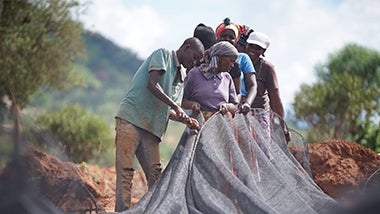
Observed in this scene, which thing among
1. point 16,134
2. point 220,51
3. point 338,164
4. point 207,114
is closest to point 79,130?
point 338,164

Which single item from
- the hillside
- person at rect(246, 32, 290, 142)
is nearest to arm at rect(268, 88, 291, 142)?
person at rect(246, 32, 290, 142)

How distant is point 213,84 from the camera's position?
706 cm

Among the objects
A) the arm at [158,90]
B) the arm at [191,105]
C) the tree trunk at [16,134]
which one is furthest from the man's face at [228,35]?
the tree trunk at [16,134]

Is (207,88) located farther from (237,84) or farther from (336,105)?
(336,105)

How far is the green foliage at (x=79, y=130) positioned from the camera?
23.5 m

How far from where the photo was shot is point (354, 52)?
134 ft

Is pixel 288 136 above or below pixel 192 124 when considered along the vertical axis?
above

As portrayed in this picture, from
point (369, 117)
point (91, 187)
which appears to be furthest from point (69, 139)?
point (91, 187)

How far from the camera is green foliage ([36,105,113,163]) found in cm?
2353

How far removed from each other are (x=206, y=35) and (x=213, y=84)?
43.1 inches

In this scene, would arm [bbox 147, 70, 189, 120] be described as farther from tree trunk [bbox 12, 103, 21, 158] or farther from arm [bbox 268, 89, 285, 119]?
tree trunk [bbox 12, 103, 21, 158]

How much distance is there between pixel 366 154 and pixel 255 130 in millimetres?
4817

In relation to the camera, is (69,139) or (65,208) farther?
(69,139)

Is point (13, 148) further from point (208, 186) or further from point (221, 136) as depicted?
point (221, 136)
